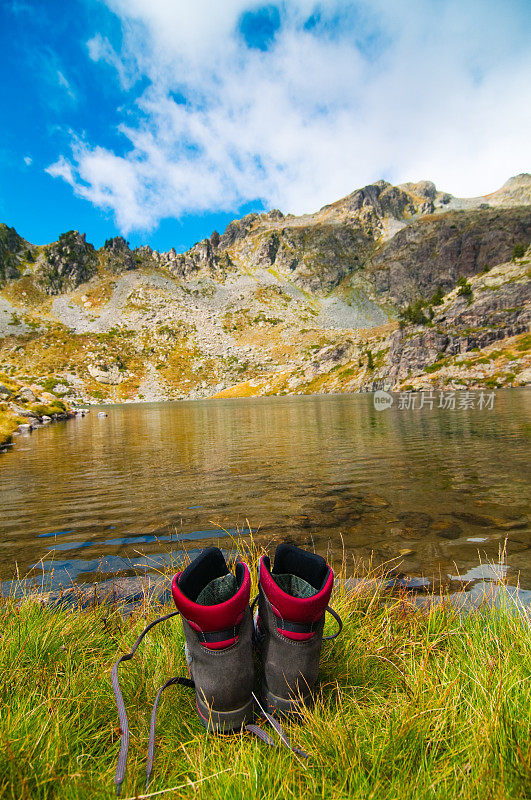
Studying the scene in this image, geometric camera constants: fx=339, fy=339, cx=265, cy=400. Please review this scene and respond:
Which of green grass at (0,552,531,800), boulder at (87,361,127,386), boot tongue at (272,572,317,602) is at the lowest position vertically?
green grass at (0,552,531,800)

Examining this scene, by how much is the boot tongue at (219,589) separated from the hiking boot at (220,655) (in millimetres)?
241

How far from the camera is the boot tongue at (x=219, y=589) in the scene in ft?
8.86

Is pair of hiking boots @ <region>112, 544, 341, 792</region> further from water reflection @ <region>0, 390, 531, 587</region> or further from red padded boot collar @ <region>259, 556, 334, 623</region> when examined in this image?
water reflection @ <region>0, 390, 531, 587</region>

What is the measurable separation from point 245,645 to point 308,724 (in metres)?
0.61

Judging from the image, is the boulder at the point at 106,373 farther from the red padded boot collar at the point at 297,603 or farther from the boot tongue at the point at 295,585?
the red padded boot collar at the point at 297,603

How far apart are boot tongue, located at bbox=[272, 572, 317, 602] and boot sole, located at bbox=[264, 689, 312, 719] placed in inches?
25.2

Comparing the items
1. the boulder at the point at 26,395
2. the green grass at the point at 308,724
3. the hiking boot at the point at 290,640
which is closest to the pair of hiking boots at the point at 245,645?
the hiking boot at the point at 290,640

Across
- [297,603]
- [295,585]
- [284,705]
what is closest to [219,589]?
[295,585]

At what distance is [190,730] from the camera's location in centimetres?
217

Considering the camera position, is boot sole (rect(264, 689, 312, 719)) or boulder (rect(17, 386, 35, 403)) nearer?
boot sole (rect(264, 689, 312, 719))

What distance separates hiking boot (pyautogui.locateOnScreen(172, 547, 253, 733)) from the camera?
2.28 meters

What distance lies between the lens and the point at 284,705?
244cm

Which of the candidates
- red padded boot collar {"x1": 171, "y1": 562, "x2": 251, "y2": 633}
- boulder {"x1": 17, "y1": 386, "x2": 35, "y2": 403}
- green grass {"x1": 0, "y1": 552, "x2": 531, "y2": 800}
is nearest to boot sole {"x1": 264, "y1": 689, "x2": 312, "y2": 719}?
green grass {"x1": 0, "y1": 552, "x2": 531, "y2": 800}

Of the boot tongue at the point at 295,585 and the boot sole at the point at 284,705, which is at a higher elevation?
the boot tongue at the point at 295,585
